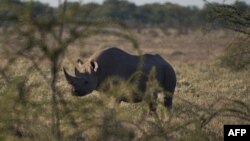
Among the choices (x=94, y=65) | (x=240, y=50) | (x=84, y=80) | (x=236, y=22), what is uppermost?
(x=236, y=22)

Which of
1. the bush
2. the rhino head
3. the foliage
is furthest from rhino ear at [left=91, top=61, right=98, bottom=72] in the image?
the bush

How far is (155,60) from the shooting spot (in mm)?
10922

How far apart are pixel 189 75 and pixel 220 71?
1767mm

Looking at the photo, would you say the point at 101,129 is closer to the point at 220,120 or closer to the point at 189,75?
the point at 220,120

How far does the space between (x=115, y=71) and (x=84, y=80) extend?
0.87 m

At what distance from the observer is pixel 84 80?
9664 mm

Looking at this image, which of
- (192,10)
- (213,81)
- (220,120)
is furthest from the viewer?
(192,10)

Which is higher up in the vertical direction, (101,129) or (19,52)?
(19,52)

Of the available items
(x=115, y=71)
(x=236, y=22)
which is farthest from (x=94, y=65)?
(x=236, y=22)

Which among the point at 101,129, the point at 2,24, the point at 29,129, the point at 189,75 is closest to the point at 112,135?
the point at 101,129

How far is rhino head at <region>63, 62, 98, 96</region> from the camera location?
9438mm

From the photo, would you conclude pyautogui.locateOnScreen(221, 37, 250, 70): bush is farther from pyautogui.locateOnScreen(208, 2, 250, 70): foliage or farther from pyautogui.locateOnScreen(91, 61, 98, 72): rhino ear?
pyautogui.locateOnScreen(91, 61, 98, 72): rhino ear

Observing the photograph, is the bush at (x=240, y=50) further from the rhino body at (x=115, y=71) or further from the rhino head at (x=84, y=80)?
the rhino head at (x=84, y=80)

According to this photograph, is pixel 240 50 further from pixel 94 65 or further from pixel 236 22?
pixel 94 65
